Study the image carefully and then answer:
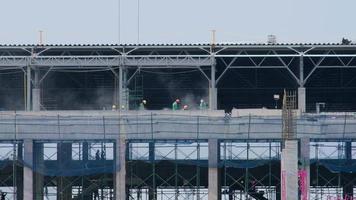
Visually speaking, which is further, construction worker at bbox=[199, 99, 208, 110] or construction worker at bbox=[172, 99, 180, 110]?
construction worker at bbox=[199, 99, 208, 110]

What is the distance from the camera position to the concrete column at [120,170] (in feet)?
247

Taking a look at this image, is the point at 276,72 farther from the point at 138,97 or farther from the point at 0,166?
the point at 0,166

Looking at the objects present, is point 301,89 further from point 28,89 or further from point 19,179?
point 19,179

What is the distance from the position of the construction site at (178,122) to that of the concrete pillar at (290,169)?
0.17ft

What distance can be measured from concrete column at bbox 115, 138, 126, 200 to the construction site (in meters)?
0.06

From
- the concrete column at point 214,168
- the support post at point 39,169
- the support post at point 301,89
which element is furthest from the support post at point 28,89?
the support post at point 301,89

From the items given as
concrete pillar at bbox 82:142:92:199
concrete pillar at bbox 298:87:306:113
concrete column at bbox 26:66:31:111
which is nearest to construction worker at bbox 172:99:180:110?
concrete pillar at bbox 82:142:92:199

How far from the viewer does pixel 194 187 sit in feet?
276

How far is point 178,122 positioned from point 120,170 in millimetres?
4410

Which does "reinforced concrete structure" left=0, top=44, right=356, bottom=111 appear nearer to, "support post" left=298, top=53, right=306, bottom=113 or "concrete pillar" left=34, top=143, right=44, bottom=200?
"support post" left=298, top=53, right=306, bottom=113

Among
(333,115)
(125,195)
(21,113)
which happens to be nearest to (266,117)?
(333,115)

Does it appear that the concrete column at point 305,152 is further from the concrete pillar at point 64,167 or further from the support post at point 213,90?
the concrete pillar at point 64,167

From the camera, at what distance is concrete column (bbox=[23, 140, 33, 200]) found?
75.6 meters

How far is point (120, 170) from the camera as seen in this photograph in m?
75.9
